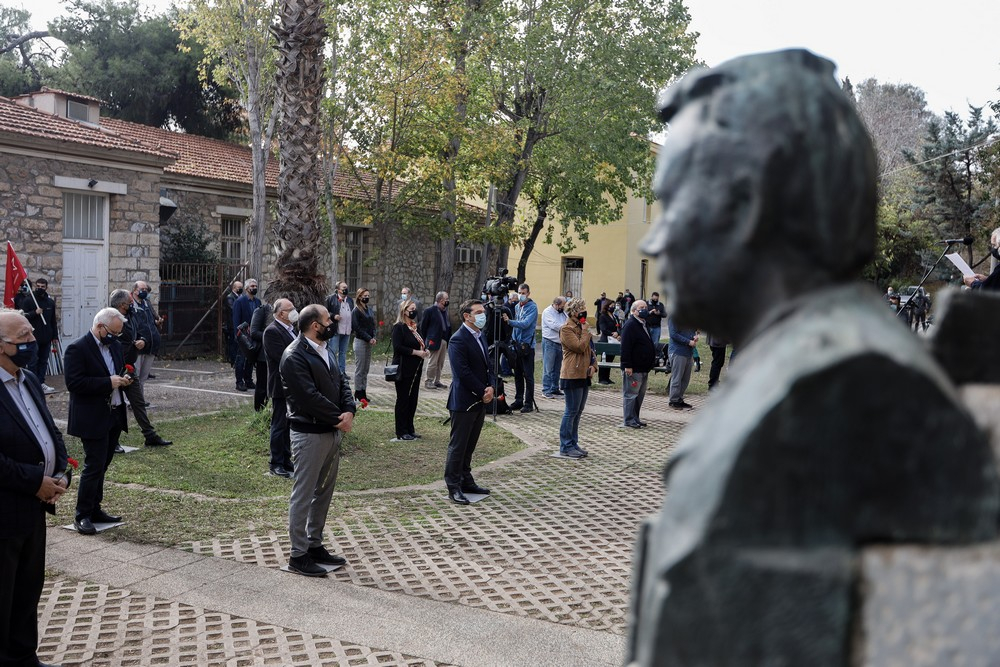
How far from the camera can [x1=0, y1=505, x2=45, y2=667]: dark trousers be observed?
14.8 ft

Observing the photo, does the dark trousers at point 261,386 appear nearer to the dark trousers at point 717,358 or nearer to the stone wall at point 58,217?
the dark trousers at point 717,358

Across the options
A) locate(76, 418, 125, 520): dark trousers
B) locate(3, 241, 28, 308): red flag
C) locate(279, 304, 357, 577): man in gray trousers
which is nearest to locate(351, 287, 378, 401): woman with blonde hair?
locate(3, 241, 28, 308): red flag

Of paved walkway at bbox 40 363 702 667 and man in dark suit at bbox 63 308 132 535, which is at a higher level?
man in dark suit at bbox 63 308 132 535

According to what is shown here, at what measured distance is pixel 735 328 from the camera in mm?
1164

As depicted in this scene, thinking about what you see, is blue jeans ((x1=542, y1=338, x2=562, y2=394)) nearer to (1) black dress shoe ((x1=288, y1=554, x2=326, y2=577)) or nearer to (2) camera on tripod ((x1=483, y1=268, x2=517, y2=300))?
(2) camera on tripod ((x1=483, y1=268, x2=517, y2=300))

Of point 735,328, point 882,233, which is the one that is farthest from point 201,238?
point 882,233

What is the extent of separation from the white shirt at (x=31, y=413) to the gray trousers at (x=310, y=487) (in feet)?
5.66

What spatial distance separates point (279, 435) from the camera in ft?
29.8

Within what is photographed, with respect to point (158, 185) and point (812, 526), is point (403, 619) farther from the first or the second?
point (158, 185)

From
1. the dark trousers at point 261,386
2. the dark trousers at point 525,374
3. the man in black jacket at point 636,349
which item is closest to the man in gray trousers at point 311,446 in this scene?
the dark trousers at point 261,386

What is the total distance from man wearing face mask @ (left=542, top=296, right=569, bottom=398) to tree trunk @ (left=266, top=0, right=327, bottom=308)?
416 cm

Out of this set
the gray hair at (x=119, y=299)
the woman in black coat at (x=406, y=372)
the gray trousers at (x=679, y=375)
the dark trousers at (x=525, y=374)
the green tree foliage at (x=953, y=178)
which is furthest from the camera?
the green tree foliage at (x=953, y=178)

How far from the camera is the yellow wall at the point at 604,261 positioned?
37.1 meters

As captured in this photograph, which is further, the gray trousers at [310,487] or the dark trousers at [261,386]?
the dark trousers at [261,386]
